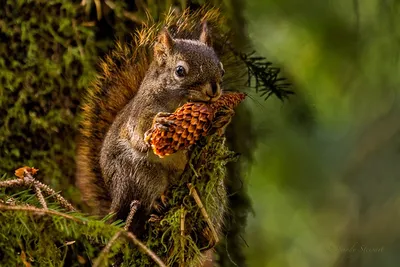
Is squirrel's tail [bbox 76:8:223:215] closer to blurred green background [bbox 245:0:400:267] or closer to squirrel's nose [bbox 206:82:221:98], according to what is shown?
squirrel's nose [bbox 206:82:221:98]

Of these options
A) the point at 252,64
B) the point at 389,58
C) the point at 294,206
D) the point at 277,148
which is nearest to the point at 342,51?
the point at 389,58

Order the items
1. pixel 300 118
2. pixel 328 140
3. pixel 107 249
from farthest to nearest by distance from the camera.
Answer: pixel 328 140, pixel 300 118, pixel 107 249

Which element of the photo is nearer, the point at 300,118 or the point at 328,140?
the point at 300,118

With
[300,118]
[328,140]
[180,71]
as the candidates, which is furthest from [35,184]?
[328,140]

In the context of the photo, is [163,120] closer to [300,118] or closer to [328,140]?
[300,118]

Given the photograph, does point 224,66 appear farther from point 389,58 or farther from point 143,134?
point 389,58

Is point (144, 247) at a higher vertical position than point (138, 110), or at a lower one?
lower

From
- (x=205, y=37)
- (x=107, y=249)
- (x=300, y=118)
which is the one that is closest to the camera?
(x=107, y=249)

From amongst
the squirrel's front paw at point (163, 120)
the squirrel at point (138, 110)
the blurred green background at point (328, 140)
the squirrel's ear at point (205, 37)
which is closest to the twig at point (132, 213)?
the squirrel at point (138, 110)

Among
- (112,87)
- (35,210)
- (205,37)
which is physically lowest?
(35,210)
